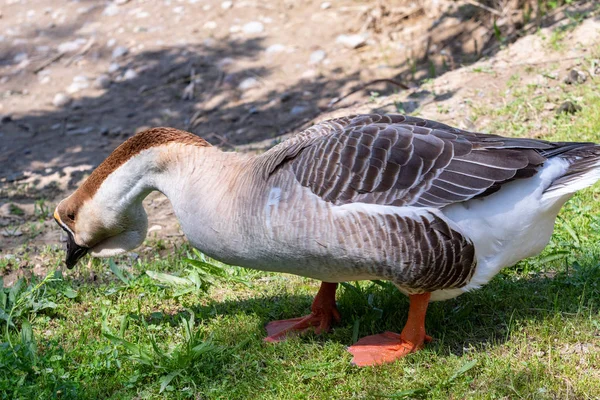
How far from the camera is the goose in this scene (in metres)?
3.12

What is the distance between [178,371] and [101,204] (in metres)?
0.94

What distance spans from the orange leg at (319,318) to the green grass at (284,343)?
7 cm

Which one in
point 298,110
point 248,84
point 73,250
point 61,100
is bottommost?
point 298,110

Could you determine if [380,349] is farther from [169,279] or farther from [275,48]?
[275,48]

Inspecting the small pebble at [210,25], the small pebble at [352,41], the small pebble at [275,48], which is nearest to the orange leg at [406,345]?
the small pebble at [352,41]

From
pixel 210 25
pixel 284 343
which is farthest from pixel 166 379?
pixel 210 25

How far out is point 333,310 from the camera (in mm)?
3773

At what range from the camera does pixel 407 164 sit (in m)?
3.21

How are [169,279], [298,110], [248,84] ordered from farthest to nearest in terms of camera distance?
[248,84] → [298,110] → [169,279]

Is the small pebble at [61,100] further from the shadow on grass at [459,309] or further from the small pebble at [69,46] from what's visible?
the shadow on grass at [459,309]

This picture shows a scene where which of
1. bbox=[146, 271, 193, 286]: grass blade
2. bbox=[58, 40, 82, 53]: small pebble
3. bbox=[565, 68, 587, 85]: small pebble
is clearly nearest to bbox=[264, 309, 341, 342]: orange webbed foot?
bbox=[146, 271, 193, 286]: grass blade

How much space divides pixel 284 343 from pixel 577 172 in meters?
1.65

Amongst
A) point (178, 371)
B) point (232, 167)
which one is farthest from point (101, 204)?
point (178, 371)

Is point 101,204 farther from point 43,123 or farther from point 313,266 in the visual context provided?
point 43,123
